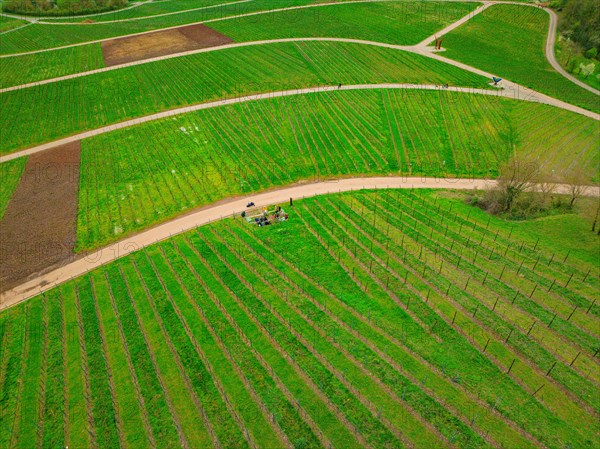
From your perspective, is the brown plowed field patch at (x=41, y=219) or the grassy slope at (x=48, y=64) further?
the grassy slope at (x=48, y=64)

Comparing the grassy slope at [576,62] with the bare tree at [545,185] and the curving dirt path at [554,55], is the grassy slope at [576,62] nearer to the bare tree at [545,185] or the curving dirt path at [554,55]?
the curving dirt path at [554,55]

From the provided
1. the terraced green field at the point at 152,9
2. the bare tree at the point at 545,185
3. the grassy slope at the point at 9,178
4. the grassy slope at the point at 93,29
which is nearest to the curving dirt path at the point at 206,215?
the bare tree at the point at 545,185

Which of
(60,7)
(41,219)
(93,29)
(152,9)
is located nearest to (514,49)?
(41,219)

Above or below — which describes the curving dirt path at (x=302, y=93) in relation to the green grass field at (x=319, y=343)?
above

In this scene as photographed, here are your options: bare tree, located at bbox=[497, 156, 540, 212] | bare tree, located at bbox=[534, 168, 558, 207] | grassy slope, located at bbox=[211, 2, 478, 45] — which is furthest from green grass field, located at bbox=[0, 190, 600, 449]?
grassy slope, located at bbox=[211, 2, 478, 45]

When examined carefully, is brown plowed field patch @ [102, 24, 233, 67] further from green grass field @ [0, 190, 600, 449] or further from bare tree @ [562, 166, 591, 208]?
bare tree @ [562, 166, 591, 208]

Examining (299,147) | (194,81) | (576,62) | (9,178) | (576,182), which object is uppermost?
(576,62)

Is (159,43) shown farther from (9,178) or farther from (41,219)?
Result: (41,219)
